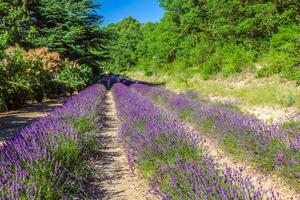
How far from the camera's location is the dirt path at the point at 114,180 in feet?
12.5

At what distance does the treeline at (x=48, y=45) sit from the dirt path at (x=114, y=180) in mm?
6138

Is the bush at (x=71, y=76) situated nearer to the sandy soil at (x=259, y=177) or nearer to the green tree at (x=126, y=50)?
the sandy soil at (x=259, y=177)

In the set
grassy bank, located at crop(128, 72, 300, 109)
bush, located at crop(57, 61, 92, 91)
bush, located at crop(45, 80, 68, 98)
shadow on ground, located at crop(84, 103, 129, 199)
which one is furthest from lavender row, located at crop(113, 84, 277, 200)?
bush, located at crop(57, 61, 92, 91)

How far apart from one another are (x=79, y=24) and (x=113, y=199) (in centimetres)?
2221

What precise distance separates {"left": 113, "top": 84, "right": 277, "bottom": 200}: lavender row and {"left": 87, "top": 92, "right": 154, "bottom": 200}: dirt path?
178 mm

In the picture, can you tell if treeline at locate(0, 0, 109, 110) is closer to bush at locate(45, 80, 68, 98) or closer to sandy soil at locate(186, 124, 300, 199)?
bush at locate(45, 80, 68, 98)

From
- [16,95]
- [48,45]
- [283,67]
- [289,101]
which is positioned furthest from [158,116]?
[48,45]

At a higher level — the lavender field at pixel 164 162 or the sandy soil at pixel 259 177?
the lavender field at pixel 164 162

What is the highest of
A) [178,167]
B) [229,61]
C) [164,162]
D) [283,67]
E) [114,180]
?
[229,61]

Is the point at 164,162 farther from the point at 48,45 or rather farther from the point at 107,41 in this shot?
the point at 107,41

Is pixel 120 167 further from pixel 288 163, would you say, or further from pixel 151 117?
pixel 288 163

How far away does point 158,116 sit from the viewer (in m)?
6.08

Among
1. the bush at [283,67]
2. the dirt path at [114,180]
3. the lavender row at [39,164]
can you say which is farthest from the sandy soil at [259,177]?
the bush at [283,67]

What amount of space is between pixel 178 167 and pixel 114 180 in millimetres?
1467
